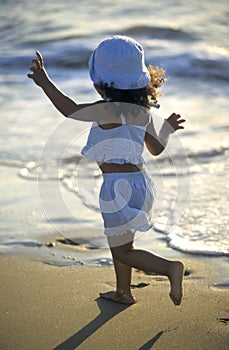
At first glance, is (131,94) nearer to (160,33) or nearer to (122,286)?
(122,286)

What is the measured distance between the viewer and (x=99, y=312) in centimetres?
324

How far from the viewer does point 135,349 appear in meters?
2.86

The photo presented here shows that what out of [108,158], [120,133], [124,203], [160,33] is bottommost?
[124,203]

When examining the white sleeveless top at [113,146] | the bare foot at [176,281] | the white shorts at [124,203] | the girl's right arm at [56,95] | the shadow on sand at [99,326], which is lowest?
the shadow on sand at [99,326]

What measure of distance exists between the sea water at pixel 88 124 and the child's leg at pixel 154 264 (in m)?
0.93

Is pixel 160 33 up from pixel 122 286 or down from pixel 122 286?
up

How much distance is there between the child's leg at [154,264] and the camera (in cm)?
307

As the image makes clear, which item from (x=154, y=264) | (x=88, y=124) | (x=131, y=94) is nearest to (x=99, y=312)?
(x=154, y=264)

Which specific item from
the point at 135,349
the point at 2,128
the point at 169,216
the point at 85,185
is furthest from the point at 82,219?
the point at 2,128

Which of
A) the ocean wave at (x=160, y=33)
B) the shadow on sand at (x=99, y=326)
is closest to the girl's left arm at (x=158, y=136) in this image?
the shadow on sand at (x=99, y=326)

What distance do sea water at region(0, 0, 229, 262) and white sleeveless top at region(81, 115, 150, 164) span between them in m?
1.02

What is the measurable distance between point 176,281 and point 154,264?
142 millimetres

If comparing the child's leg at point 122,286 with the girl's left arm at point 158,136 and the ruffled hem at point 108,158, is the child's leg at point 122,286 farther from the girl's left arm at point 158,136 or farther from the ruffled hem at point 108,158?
the girl's left arm at point 158,136

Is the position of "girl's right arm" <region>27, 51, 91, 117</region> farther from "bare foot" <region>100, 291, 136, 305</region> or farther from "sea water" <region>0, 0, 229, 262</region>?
"sea water" <region>0, 0, 229, 262</region>
